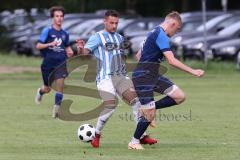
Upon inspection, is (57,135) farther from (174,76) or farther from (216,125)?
(174,76)

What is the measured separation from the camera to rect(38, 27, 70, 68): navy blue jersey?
723 inches

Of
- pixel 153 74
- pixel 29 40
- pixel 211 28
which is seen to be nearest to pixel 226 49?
pixel 211 28

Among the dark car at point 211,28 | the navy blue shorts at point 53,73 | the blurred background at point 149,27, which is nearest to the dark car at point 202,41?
the blurred background at point 149,27

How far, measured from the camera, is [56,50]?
18.6 m

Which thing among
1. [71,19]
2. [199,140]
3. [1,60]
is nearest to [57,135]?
[199,140]

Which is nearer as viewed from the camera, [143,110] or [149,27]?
[143,110]

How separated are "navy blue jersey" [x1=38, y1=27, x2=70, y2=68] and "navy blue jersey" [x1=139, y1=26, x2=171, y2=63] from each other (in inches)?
209

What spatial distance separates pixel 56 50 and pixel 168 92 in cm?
559

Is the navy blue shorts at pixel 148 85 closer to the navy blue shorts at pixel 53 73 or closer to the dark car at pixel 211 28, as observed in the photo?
the navy blue shorts at pixel 53 73

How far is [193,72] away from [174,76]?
689 inches

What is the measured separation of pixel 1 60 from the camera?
36.9 metres

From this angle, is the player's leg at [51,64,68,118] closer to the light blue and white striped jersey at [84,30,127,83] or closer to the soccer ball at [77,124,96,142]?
the soccer ball at [77,124,96,142]

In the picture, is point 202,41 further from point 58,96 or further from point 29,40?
point 58,96

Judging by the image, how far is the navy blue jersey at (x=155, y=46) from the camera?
13008 mm
